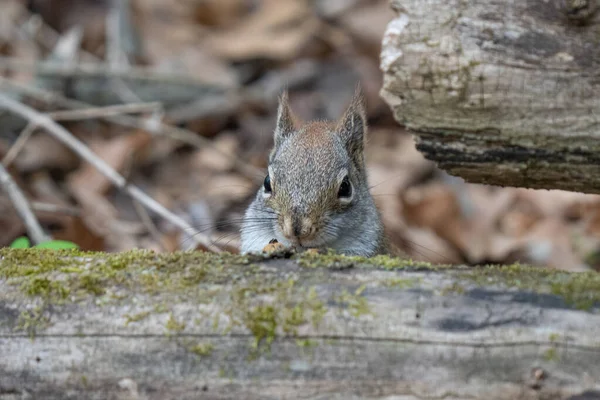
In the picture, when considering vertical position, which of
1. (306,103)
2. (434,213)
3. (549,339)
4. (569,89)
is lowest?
(434,213)

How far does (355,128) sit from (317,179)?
514 millimetres

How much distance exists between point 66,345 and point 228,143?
4723mm

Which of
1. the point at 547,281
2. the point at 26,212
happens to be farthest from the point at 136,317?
the point at 26,212

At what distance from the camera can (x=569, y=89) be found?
8.11 feet

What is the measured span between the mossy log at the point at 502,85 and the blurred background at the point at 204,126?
185cm

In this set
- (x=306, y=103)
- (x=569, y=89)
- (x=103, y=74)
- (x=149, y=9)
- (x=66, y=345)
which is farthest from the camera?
(x=149, y=9)

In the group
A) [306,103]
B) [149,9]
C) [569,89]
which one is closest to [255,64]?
[306,103]

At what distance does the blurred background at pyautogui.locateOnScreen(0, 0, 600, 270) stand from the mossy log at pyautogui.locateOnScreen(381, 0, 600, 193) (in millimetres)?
1851

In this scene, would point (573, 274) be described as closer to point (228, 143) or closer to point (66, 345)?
point (66, 345)

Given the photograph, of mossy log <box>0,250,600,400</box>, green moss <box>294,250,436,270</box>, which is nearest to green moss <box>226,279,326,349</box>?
mossy log <box>0,250,600,400</box>

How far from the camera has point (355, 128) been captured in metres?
3.59

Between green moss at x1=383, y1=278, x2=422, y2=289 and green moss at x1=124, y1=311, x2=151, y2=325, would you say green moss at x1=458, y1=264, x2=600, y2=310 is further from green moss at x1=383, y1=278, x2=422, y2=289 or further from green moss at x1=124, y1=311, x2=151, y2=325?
green moss at x1=124, y1=311, x2=151, y2=325

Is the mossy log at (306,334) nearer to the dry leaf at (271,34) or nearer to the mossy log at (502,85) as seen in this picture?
the mossy log at (502,85)

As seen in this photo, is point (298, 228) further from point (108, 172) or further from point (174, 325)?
point (108, 172)
